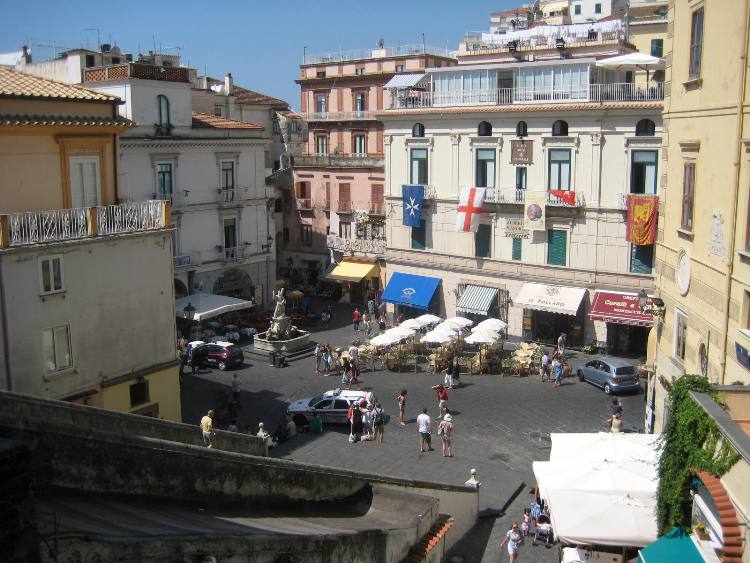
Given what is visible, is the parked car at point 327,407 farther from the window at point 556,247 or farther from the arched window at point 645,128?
the arched window at point 645,128

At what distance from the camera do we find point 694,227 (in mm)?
17656

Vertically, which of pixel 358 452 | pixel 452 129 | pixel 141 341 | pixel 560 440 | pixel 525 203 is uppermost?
pixel 452 129

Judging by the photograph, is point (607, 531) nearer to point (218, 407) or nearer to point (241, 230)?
point (218, 407)

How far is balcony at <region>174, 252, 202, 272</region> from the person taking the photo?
41.2 meters

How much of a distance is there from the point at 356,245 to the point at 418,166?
303 inches

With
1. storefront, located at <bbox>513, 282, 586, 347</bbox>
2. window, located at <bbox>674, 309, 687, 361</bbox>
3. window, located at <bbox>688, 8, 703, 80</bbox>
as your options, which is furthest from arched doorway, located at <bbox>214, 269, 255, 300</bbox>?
window, located at <bbox>688, 8, 703, 80</bbox>

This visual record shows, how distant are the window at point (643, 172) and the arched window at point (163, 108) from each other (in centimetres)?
2225

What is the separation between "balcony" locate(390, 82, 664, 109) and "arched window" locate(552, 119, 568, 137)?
3.41ft

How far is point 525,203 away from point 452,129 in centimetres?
581

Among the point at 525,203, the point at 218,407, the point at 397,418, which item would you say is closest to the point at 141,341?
the point at 218,407

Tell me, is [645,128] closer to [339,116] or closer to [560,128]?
[560,128]

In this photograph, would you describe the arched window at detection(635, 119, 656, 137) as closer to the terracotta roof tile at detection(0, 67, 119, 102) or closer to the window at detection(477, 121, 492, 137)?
the window at detection(477, 121, 492, 137)

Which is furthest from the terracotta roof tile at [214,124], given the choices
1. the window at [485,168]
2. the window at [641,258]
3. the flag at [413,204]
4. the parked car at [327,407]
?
the window at [641,258]

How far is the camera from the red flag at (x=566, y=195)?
37.0 meters
